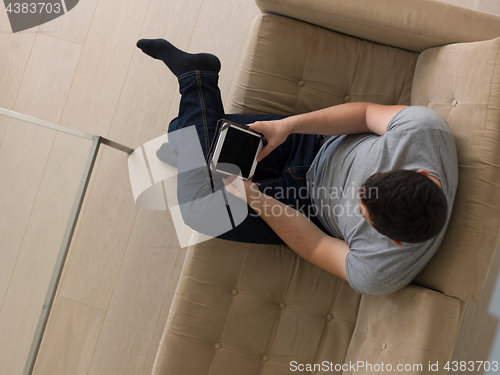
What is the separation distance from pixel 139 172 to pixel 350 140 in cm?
95

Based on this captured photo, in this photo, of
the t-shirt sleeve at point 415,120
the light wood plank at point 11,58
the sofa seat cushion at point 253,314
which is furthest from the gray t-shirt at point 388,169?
the light wood plank at point 11,58

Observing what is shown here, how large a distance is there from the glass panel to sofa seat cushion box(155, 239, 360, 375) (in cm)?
39

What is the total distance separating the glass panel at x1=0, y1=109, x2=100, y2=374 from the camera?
38.4 inches

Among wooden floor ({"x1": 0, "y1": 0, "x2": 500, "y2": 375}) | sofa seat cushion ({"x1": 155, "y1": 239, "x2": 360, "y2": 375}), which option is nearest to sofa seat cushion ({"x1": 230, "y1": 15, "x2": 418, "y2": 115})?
wooden floor ({"x1": 0, "y1": 0, "x2": 500, "y2": 375})

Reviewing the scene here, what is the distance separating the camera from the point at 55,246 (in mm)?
986

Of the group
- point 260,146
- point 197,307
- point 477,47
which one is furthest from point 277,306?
point 477,47

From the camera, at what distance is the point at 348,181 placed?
3.29ft

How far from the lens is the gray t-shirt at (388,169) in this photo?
0.88 meters

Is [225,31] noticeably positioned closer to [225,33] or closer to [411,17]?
[225,33]

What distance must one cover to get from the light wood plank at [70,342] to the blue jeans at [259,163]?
0.86 meters

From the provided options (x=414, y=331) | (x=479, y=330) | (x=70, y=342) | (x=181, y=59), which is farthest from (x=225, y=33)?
(x=479, y=330)

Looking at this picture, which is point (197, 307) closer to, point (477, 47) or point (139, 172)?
point (139, 172)

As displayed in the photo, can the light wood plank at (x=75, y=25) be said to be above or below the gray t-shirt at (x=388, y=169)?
above

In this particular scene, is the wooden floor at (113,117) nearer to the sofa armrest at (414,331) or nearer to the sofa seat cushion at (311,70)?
the sofa seat cushion at (311,70)
